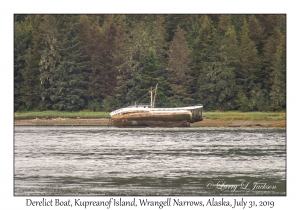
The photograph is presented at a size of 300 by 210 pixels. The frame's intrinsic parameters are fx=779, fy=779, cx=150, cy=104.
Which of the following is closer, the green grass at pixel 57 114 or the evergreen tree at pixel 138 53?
the green grass at pixel 57 114

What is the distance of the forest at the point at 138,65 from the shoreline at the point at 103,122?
7089 millimetres

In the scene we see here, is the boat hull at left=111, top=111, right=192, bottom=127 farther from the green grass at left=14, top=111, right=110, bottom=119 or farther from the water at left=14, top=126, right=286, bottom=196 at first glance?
the water at left=14, top=126, right=286, bottom=196

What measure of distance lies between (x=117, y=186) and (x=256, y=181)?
21.4 ft

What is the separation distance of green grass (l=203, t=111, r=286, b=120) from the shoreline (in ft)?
5.84

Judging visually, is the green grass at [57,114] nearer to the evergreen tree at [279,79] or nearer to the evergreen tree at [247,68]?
the evergreen tree at [247,68]

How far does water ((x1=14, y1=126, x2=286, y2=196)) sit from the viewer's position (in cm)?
3400

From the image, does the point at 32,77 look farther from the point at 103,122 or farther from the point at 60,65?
the point at 103,122

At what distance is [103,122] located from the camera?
9512 centimetres

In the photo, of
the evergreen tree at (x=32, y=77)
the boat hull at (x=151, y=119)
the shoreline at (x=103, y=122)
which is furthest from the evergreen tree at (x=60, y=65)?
the boat hull at (x=151, y=119)

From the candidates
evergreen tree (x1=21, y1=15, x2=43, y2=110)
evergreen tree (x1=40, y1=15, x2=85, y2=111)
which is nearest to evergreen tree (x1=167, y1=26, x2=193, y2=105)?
evergreen tree (x1=40, y1=15, x2=85, y2=111)

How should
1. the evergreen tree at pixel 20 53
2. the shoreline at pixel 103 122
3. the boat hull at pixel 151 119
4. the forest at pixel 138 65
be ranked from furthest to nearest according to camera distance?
the evergreen tree at pixel 20 53, the forest at pixel 138 65, the shoreline at pixel 103 122, the boat hull at pixel 151 119

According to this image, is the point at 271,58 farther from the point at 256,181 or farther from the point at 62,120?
the point at 256,181

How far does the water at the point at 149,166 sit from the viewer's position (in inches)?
1339

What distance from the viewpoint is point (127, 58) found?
109m
